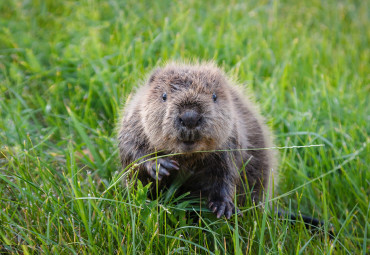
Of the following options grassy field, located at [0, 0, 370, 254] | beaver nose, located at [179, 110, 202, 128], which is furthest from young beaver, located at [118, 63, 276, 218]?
grassy field, located at [0, 0, 370, 254]

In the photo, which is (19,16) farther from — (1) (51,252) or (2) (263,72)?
(1) (51,252)

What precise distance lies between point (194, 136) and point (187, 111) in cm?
16

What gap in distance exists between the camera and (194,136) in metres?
2.83

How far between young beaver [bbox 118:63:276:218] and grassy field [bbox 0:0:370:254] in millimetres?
196

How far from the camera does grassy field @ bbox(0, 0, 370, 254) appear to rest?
2896mm

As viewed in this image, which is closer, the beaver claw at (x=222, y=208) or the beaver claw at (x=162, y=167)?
the beaver claw at (x=162, y=167)

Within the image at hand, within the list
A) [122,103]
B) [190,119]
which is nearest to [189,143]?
[190,119]

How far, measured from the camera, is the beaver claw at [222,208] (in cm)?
315

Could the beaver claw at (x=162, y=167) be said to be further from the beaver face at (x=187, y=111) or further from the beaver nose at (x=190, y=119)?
the beaver nose at (x=190, y=119)

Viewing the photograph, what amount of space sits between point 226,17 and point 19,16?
2.73m

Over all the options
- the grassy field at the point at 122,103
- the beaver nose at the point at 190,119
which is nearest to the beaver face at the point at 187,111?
the beaver nose at the point at 190,119

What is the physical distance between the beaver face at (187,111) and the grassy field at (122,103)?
44 centimetres

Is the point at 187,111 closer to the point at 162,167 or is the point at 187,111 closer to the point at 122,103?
the point at 162,167

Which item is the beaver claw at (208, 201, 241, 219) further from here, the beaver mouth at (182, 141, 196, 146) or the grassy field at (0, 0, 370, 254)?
the beaver mouth at (182, 141, 196, 146)
